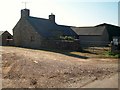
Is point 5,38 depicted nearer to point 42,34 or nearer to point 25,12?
point 25,12

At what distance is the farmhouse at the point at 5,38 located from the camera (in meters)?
48.8

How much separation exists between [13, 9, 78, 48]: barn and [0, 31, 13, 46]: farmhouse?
5.11 feet

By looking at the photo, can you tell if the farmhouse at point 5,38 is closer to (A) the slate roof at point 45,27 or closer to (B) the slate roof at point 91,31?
(A) the slate roof at point 45,27

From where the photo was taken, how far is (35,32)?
4347cm

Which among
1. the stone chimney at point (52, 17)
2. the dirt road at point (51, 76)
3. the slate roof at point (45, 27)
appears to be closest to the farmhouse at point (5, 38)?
the slate roof at point (45, 27)

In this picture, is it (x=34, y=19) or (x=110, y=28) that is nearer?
(x=34, y=19)

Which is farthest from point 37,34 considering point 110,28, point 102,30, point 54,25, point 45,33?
point 110,28

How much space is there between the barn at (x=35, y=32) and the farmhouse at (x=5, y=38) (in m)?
1.56

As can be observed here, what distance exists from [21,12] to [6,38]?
25.9ft

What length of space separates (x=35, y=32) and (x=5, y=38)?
1022 cm

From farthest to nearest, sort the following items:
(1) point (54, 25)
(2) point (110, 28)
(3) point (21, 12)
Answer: (2) point (110, 28)
(1) point (54, 25)
(3) point (21, 12)

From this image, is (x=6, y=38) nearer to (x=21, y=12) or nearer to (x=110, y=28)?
(x=21, y=12)

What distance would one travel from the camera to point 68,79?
15992 millimetres

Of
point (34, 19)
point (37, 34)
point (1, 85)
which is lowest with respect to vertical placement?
point (1, 85)
